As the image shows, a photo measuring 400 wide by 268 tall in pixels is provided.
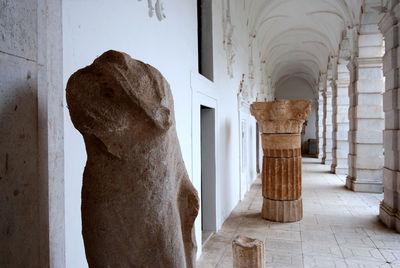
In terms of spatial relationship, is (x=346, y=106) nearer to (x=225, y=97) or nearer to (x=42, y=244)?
(x=225, y=97)

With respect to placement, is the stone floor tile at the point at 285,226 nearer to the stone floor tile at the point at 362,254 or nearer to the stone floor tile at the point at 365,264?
the stone floor tile at the point at 362,254

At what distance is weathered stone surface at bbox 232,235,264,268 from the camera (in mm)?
2832

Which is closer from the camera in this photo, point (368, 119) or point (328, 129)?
point (368, 119)

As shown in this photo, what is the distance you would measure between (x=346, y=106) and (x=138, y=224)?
40.1ft

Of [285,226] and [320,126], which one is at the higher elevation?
[320,126]

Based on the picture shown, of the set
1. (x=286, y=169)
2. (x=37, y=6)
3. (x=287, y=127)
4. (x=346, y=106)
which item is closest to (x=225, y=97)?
(x=287, y=127)

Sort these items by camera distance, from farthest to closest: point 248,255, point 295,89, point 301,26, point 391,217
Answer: point 295,89
point 301,26
point 391,217
point 248,255

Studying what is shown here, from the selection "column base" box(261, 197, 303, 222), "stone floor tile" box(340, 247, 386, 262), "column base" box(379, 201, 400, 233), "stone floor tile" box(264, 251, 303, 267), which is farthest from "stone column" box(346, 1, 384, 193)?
"stone floor tile" box(264, 251, 303, 267)

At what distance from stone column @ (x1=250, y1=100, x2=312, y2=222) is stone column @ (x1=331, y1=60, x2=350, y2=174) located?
6.78m

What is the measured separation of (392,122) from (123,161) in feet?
18.4

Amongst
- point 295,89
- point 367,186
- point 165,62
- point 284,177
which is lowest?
point 367,186

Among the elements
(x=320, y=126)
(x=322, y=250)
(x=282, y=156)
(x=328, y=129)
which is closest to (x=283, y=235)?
(x=322, y=250)

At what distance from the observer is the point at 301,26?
44.3ft

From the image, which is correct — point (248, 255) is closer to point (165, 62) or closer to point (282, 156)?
point (165, 62)
